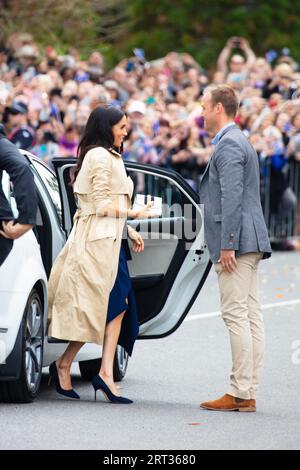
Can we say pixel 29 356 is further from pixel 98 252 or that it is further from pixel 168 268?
pixel 168 268

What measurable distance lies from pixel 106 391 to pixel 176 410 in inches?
18.0

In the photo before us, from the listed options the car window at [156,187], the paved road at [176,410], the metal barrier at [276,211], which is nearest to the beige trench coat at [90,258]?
the paved road at [176,410]

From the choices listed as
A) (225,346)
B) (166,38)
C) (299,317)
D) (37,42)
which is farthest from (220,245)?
(166,38)

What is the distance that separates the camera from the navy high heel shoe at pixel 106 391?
28.2ft

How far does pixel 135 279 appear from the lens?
9.27 meters

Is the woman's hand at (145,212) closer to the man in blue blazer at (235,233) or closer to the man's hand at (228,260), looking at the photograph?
the man in blue blazer at (235,233)

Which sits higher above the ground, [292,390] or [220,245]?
[220,245]

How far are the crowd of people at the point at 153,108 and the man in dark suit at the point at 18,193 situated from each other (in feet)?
29.4

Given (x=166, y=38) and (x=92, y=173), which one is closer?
(x=92, y=173)

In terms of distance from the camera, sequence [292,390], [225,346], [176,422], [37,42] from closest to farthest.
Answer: [176,422] < [292,390] < [225,346] < [37,42]

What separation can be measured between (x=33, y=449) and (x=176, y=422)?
4.05 ft

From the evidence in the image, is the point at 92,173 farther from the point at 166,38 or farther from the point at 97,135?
the point at 166,38

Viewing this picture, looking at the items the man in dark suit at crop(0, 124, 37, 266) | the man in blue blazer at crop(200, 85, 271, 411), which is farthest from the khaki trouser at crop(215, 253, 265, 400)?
the man in dark suit at crop(0, 124, 37, 266)

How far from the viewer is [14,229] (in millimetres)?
7984
